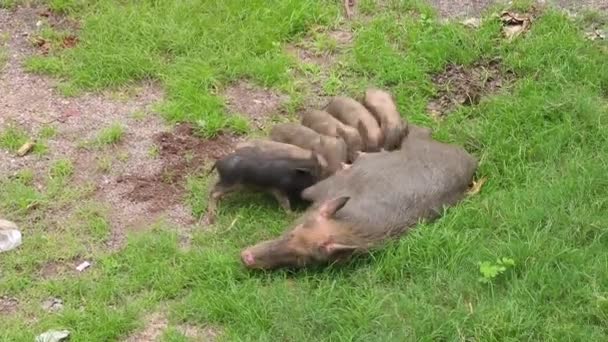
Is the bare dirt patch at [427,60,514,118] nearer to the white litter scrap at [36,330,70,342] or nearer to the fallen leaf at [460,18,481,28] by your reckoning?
the fallen leaf at [460,18,481,28]

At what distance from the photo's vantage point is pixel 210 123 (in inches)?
279

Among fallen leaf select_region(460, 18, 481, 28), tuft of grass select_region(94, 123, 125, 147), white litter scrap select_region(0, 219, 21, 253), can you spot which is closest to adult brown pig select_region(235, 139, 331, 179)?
tuft of grass select_region(94, 123, 125, 147)

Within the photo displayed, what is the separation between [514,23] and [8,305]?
4.43 m

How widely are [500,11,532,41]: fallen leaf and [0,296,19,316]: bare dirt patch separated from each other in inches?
165

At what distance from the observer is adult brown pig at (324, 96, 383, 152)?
6496 mm

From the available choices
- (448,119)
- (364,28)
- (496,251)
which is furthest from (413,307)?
(364,28)

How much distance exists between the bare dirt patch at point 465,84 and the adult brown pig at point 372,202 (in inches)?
32.2

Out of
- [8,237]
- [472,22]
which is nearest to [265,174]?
[8,237]

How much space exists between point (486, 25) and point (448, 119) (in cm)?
120

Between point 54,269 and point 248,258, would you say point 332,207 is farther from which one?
point 54,269

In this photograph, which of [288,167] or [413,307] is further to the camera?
[288,167]

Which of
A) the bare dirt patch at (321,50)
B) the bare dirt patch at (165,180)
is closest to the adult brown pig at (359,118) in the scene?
the bare dirt patch at (165,180)

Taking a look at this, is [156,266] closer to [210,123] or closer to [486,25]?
[210,123]

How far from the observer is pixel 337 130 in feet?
21.4
